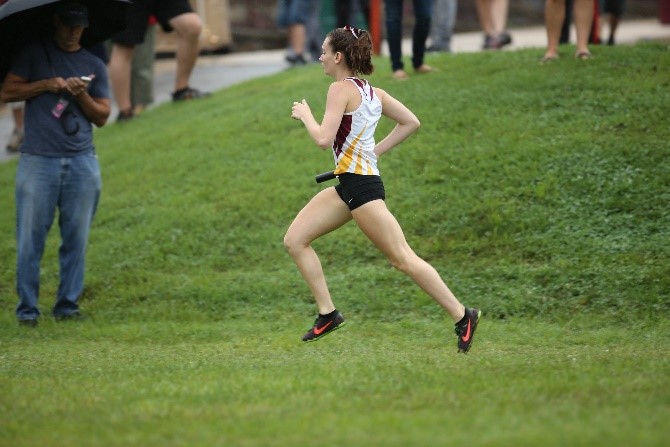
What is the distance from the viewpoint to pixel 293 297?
9.65 meters

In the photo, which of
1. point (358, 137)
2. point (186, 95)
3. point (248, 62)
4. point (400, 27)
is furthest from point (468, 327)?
point (248, 62)

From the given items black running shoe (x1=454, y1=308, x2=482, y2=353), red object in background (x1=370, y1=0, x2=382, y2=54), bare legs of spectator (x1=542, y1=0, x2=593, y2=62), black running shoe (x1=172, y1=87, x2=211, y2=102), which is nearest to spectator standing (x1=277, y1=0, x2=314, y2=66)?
red object in background (x1=370, y1=0, x2=382, y2=54)

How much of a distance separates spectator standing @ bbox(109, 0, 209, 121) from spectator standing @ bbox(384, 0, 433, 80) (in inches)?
111

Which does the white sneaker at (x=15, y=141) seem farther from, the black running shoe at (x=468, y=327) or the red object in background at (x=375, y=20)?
the black running shoe at (x=468, y=327)

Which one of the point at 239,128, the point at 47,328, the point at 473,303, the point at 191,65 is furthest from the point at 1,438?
the point at 191,65

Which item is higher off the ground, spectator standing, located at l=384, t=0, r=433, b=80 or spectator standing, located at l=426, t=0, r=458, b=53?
spectator standing, located at l=384, t=0, r=433, b=80

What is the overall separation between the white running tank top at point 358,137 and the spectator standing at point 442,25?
9091mm

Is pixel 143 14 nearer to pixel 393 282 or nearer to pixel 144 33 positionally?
pixel 144 33

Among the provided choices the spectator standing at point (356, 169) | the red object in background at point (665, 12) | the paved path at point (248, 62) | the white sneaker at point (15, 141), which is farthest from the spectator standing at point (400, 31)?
the red object in background at point (665, 12)

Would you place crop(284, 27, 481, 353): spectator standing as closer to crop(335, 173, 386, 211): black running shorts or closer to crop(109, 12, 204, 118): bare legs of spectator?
crop(335, 173, 386, 211): black running shorts

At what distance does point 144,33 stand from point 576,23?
526 cm

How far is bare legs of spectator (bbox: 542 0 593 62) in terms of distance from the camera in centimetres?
1264

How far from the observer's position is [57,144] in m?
9.34

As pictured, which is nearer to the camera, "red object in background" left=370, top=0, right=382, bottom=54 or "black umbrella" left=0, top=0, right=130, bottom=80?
"black umbrella" left=0, top=0, right=130, bottom=80
